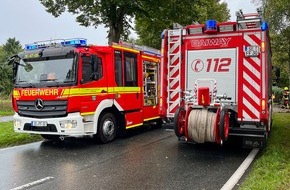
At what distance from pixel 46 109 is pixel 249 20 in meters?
5.44

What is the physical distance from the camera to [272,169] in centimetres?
634

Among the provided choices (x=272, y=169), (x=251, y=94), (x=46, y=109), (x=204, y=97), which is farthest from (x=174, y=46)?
(x=272, y=169)

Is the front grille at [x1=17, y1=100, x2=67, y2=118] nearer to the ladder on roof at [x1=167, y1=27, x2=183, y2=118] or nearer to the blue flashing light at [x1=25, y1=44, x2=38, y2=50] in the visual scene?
the blue flashing light at [x1=25, y1=44, x2=38, y2=50]

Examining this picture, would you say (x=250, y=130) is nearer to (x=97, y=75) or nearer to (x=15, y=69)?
(x=97, y=75)

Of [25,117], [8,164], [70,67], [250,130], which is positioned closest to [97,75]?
[70,67]

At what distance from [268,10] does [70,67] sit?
17.9 metres

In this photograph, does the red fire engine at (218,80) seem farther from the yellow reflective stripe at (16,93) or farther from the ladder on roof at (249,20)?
the yellow reflective stripe at (16,93)

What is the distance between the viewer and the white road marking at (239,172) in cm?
566

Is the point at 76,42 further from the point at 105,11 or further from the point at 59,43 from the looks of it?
the point at 105,11

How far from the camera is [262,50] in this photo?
302 inches

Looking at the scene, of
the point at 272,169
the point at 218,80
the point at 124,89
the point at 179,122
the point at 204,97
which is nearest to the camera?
the point at 272,169

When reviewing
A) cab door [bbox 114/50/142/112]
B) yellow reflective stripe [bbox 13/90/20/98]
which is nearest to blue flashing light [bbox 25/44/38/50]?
yellow reflective stripe [bbox 13/90/20/98]

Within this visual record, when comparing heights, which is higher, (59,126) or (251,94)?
(251,94)

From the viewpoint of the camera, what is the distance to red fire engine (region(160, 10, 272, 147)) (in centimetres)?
752
